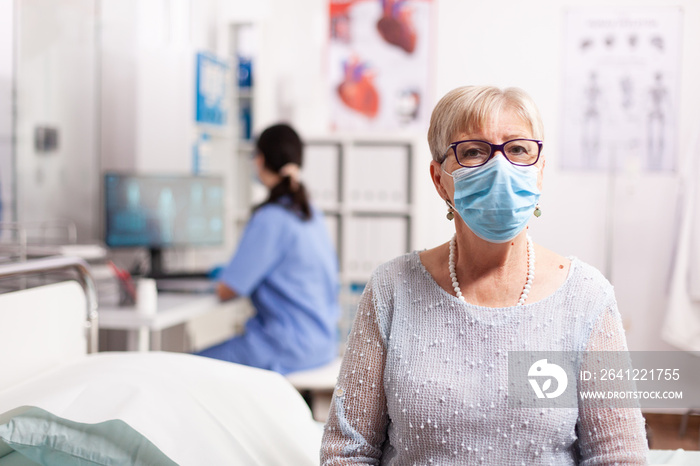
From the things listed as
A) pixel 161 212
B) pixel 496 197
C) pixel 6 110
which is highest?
pixel 6 110

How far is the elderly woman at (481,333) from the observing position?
962 millimetres

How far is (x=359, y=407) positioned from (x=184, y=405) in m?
0.39

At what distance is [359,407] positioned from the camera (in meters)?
1.02

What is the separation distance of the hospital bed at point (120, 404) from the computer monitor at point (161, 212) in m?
1.18

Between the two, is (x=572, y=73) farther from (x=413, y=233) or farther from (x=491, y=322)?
(x=491, y=322)

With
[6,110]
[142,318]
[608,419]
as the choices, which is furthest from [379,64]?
[608,419]

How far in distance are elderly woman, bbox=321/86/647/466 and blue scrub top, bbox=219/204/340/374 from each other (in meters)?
1.36

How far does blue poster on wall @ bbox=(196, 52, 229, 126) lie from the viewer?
10.7 ft

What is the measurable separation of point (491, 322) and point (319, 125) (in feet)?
9.65

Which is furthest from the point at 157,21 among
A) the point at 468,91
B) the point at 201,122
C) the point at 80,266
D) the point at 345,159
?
the point at 468,91

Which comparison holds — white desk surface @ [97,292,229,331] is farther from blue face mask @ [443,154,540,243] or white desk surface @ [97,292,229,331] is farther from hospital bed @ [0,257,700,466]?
blue face mask @ [443,154,540,243]

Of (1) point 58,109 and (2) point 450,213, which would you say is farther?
(1) point 58,109

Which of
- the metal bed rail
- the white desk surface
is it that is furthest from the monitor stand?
the metal bed rail

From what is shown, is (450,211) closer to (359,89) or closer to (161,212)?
(161,212)
